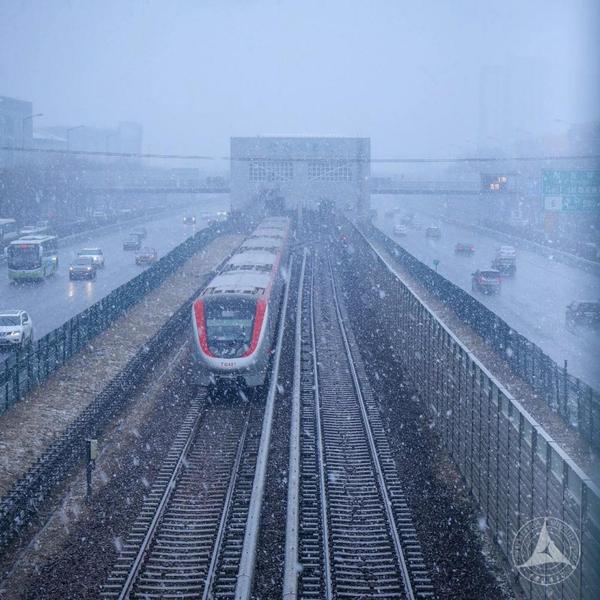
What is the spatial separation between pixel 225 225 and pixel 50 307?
92.2 feet

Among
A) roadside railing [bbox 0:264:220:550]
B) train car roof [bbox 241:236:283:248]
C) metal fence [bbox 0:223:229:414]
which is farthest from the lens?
train car roof [bbox 241:236:283:248]

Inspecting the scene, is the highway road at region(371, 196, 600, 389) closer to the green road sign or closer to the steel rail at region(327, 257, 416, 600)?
the green road sign

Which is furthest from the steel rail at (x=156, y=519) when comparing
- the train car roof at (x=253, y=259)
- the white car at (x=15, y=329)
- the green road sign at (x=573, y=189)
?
the green road sign at (x=573, y=189)

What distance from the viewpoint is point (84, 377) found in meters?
→ 19.1

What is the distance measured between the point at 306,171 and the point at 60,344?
5759 centimetres

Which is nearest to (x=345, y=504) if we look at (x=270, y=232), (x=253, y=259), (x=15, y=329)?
(x=253, y=259)

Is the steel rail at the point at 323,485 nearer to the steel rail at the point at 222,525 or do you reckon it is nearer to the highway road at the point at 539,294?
the steel rail at the point at 222,525

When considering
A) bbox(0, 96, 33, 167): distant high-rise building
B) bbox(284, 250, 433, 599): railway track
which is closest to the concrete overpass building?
bbox(0, 96, 33, 167): distant high-rise building

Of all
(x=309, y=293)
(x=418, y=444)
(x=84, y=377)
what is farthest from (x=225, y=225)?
(x=418, y=444)

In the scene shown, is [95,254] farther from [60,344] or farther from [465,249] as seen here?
[465,249]

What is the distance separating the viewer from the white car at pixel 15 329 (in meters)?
23.1

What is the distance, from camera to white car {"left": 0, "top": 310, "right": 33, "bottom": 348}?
23094mm

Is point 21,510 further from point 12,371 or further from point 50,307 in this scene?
point 50,307

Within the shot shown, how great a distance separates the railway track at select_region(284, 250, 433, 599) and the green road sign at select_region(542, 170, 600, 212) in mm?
18351
